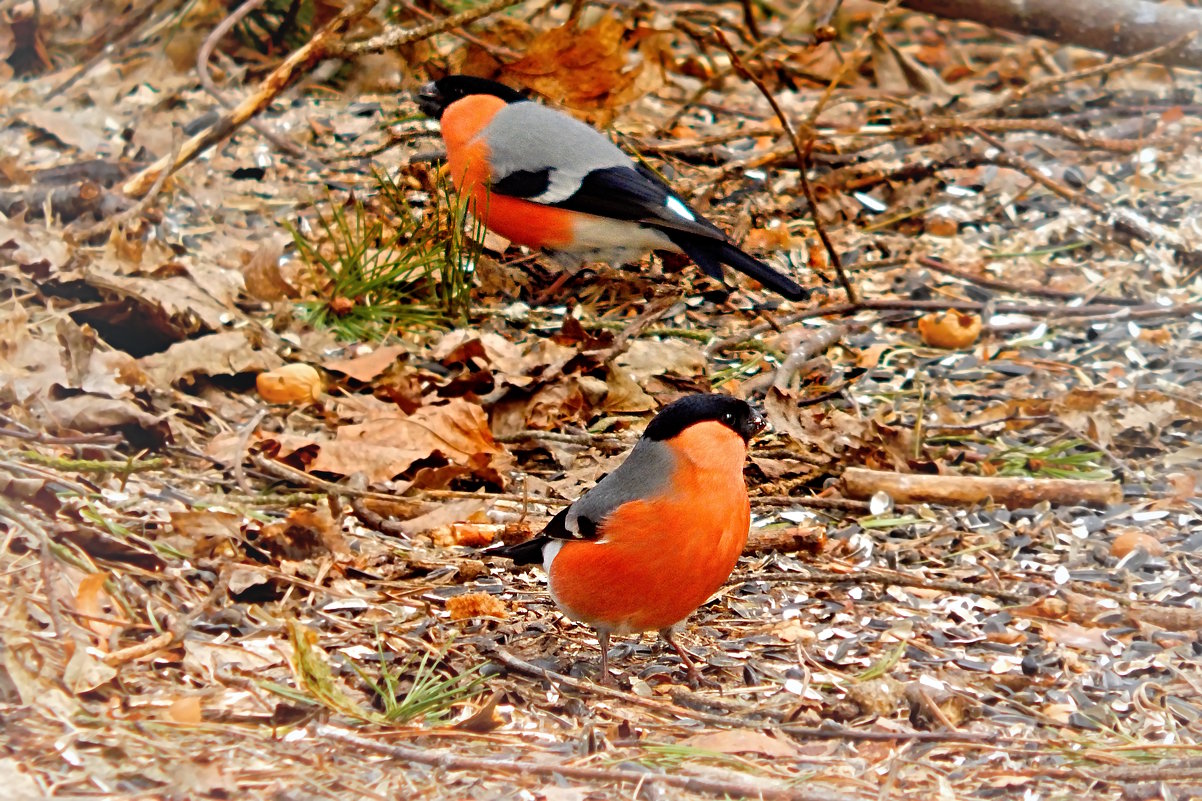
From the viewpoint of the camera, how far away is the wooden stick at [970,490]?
3.50m

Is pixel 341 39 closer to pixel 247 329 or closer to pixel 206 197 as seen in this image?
pixel 206 197

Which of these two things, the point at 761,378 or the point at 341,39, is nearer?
the point at 761,378

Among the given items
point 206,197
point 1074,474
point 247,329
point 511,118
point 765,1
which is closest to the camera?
point 1074,474

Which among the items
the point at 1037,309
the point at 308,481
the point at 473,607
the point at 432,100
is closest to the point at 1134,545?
the point at 1037,309

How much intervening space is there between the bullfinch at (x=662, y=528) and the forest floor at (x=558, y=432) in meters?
0.16

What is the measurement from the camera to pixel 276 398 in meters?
3.89

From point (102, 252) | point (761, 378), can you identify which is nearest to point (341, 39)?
point (102, 252)

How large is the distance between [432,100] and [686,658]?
2.84 m

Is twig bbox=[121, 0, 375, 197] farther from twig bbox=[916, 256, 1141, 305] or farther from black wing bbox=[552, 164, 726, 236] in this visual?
twig bbox=[916, 256, 1141, 305]

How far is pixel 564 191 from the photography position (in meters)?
4.46

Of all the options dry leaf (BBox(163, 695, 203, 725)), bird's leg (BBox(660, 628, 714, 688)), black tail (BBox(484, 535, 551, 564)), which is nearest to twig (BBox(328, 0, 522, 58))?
black tail (BBox(484, 535, 551, 564))

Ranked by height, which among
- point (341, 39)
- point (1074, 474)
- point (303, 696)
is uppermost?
point (341, 39)

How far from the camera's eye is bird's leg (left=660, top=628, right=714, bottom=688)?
2738 mm

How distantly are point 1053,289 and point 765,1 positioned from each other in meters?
3.19
